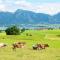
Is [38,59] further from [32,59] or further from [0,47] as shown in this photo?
[0,47]

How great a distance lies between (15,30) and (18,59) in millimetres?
78378

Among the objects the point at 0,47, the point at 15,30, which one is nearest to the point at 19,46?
the point at 0,47

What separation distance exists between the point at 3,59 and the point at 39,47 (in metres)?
11.2

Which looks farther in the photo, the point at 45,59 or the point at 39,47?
the point at 39,47

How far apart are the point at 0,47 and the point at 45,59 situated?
13491mm

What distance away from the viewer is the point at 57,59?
2255 centimetres

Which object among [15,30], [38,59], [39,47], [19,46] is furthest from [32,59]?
[15,30]

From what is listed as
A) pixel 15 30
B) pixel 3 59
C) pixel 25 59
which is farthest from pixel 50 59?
pixel 15 30

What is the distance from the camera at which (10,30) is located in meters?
100

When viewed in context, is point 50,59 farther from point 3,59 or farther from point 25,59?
point 3,59

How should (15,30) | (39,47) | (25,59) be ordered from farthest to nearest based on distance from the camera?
(15,30) → (39,47) → (25,59)

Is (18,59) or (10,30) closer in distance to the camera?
(18,59)

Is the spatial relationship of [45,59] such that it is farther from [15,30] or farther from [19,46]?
[15,30]

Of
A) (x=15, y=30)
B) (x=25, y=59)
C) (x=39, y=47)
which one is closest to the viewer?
(x=25, y=59)
